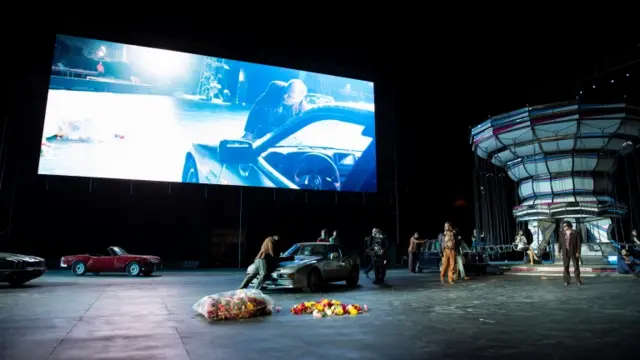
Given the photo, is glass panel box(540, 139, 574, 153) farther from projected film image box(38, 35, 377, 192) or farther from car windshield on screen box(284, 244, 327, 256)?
car windshield on screen box(284, 244, 327, 256)

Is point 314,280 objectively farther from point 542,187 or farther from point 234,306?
point 542,187

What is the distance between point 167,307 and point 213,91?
1532 cm

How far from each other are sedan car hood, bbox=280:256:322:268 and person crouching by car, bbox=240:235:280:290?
2.93 ft

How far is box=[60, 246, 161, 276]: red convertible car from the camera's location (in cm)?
1788

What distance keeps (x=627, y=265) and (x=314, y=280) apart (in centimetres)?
1295

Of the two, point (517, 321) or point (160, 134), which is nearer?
point (517, 321)

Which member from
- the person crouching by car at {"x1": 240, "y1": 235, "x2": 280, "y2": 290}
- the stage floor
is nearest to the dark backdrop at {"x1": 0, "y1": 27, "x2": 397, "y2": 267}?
the person crouching by car at {"x1": 240, "y1": 235, "x2": 280, "y2": 290}

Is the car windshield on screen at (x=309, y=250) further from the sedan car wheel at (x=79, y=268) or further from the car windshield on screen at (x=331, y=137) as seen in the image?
the sedan car wheel at (x=79, y=268)

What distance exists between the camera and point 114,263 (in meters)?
18.0

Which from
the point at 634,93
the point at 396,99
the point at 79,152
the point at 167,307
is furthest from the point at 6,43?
the point at 634,93

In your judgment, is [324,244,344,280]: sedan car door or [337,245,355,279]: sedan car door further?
[337,245,355,279]: sedan car door

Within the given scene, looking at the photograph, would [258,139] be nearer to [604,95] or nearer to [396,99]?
[396,99]

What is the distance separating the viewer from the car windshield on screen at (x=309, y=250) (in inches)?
478

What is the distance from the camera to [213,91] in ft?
70.4
